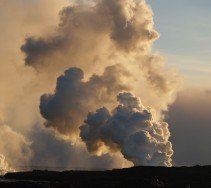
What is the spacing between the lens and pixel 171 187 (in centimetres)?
14688

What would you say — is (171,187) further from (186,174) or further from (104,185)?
(186,174)

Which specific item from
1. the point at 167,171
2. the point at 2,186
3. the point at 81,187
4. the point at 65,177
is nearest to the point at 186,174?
the point at 167,171

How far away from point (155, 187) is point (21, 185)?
3477 centimetres

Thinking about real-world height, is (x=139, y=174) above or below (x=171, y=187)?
above

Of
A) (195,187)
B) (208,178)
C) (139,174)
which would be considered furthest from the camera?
(139,174)

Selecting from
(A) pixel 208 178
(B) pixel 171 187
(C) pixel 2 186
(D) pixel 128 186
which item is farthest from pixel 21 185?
(A) pixel 208 178

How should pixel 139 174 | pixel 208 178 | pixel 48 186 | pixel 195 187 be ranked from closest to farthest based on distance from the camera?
pixel 48 186
pixel 195 187
pixel 208 178
pixel 139 174

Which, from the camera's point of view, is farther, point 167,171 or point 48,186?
point 167,171

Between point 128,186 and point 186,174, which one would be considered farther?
point 186,174

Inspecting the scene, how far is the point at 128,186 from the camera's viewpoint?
14712 cm

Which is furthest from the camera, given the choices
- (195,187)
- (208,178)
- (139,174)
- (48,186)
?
(139,174)

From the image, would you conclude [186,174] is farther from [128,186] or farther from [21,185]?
[21,185]

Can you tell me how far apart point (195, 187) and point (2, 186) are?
51255mm

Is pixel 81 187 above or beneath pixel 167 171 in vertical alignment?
beneath
